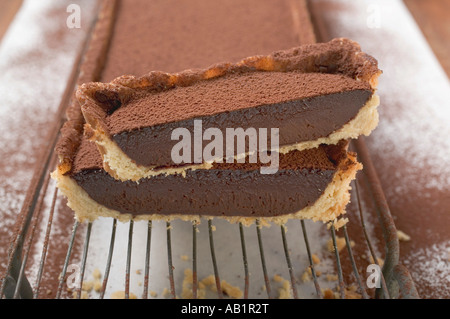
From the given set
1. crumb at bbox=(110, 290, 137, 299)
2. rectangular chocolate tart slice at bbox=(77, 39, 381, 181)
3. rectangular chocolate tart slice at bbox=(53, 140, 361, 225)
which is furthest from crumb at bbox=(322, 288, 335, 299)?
crumb at bbox=(110, 290, 137, 299)

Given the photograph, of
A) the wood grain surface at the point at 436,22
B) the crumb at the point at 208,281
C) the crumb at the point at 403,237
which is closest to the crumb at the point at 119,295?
the crumb at the point at 208,281

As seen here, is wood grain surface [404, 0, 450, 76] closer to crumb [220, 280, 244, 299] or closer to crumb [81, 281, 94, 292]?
crumb [220, 280, 244, 299]

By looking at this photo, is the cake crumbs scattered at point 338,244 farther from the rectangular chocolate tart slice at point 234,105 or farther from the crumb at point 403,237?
the rectangular chocolate tart slice at point 234,105

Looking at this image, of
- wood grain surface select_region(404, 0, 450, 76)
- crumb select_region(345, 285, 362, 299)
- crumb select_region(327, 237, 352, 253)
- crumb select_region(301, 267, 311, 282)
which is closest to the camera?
crumb select_region(345, 285, 362, 299)

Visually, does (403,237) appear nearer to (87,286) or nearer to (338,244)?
(338,244)

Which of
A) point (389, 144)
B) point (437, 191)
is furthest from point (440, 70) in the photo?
point (437, 191)

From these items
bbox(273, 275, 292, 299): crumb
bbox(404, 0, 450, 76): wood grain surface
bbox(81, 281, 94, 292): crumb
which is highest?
bbox(81, 281, 94, 292): crumb

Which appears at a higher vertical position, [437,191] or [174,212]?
[174,212]
